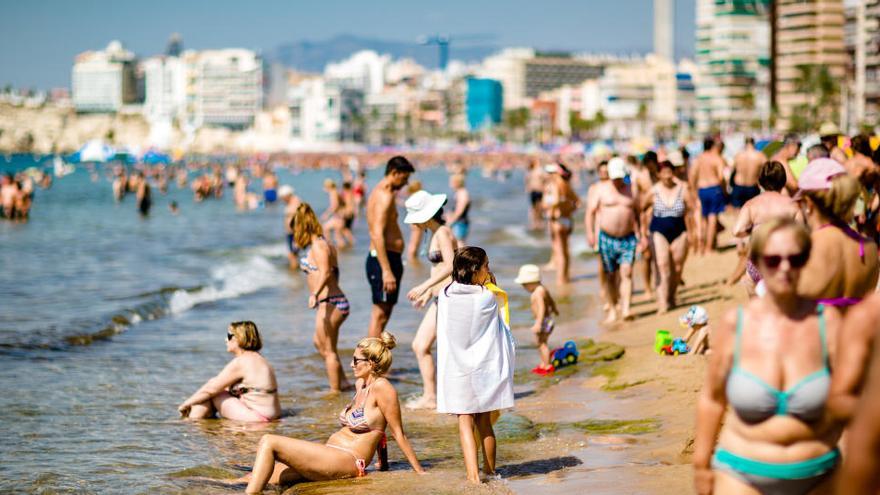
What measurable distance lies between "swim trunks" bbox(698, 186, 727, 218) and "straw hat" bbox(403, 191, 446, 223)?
7.79 metres

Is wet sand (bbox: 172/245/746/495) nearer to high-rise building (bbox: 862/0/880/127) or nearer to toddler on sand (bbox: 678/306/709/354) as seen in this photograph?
toddler on sand (bbox: 678/306/709/354)

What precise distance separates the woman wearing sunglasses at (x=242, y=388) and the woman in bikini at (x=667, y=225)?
164 inches

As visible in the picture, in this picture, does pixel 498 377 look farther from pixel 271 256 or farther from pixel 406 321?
pixel 271 256

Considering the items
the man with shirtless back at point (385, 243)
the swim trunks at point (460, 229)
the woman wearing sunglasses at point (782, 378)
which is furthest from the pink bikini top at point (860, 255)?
the swim trunks at point (460, 229)

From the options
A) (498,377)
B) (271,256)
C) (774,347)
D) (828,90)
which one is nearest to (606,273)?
(498,377)

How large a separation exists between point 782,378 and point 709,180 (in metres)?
11.2

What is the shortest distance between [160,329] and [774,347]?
10.8 metres

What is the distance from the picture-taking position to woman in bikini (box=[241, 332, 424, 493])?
18.9 ft

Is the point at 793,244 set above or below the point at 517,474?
above

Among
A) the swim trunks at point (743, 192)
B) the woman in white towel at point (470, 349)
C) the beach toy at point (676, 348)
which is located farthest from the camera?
the swim trunks at point (743, 192)

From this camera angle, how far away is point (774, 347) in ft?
10.3

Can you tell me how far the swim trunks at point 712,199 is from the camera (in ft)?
46.3

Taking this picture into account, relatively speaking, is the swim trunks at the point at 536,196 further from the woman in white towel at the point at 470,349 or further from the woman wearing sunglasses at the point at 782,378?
the woman wearing sunglasses at the point at 782,378

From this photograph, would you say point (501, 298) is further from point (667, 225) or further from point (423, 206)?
point (667, 225)
